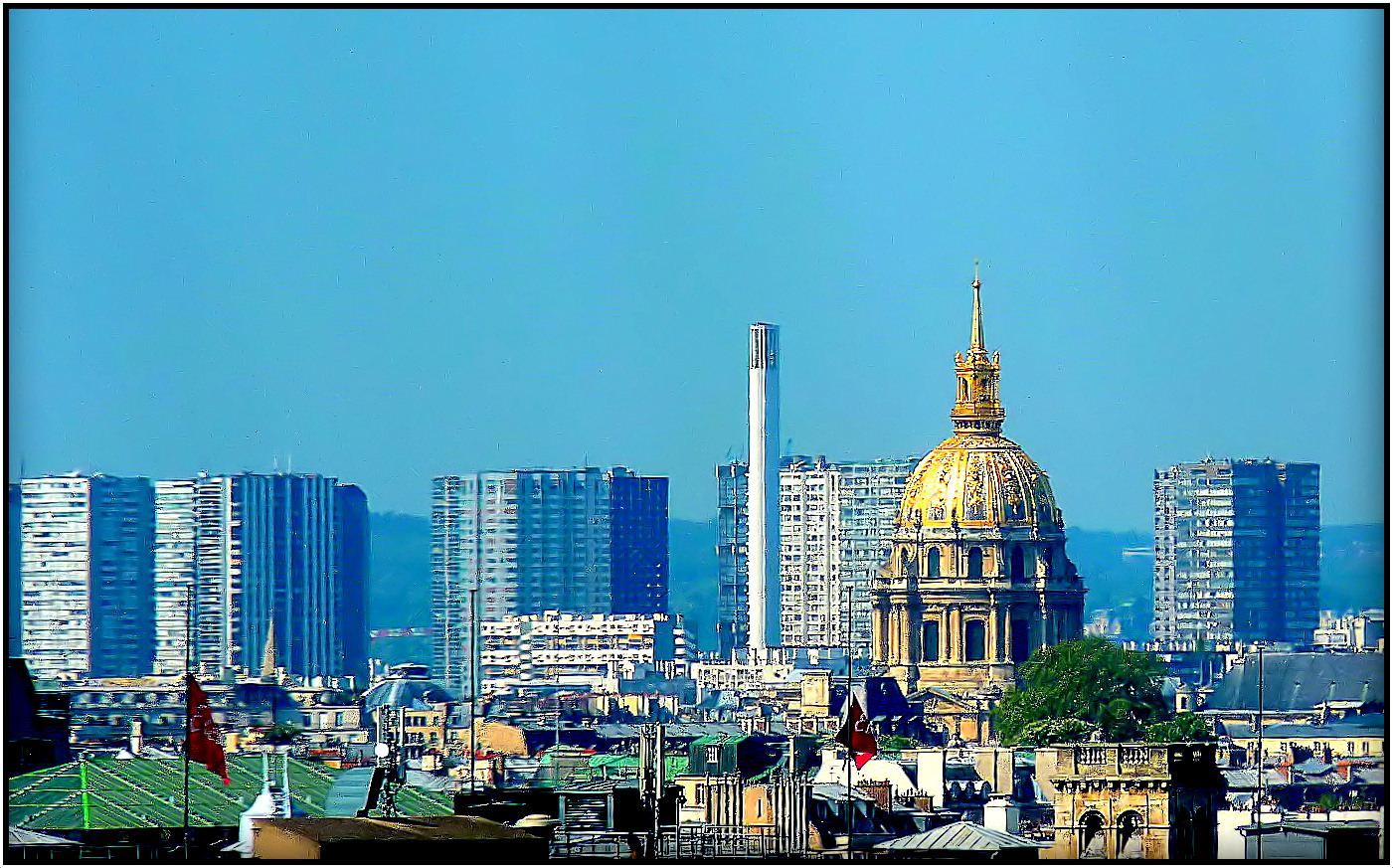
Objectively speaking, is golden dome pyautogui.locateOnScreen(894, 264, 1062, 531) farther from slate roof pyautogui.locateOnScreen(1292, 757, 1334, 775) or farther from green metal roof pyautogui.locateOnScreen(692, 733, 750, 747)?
green metal roof pyautogui.locateOnScreen(692, 733, 750, 747)

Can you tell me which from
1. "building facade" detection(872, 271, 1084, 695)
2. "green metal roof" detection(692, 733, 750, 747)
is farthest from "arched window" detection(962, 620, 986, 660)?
"green metal roof" detection(692, 733, 750, 747)

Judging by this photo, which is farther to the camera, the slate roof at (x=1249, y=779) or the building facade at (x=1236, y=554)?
the building facade at (x=1236, y=554)

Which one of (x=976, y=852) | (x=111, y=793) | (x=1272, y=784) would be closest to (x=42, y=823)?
(x=111, y=793)

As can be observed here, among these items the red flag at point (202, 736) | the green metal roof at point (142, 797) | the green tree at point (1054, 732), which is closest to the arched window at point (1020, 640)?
the green tree at point (1054, 732)

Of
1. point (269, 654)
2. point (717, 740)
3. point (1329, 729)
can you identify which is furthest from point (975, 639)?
point (717, 740)

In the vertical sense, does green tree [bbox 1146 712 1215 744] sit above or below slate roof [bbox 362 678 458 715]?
below

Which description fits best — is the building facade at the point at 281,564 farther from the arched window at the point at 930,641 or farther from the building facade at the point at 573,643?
the arched window at the point at 930,641
